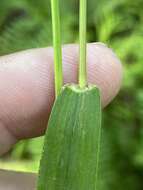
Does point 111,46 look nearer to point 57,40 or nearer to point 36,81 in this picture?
point 36,81

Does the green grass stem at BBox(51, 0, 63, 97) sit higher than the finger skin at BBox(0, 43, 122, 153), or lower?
higher

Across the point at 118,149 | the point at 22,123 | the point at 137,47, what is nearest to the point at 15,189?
the point at 22,123

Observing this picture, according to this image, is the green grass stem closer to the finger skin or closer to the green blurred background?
the finger skin

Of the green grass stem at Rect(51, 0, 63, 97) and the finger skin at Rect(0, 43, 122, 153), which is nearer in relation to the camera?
the green grass stem at Rect(51, 0, 63, 97)

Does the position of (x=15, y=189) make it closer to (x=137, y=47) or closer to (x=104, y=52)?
(x=104, y=52)

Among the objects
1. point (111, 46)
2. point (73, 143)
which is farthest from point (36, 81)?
point (111, 46)

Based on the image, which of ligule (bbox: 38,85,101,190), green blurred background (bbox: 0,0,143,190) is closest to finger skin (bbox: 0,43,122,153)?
ligule (bbox: 38,85,101,190)
